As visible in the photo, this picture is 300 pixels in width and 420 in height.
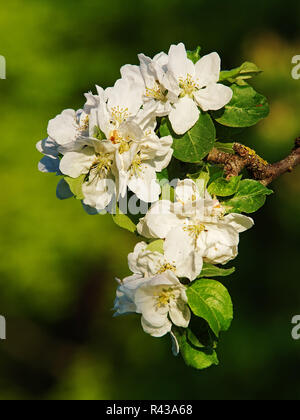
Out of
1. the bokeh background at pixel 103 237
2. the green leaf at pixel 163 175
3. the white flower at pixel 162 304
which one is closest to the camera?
the white flower at pixel 162 304

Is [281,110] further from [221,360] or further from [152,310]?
[152,310]

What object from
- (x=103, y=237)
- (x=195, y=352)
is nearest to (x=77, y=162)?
(x=195, y=352)

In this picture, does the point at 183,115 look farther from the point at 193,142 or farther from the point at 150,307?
the point at 150,307

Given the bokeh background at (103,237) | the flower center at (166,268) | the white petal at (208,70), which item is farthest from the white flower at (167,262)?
the bokeh background at (103,237)

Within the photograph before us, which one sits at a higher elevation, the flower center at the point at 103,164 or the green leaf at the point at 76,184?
the flower center at the point at 103,164

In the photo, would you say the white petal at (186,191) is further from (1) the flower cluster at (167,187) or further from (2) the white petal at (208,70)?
(2) the white petal at (208,70)
